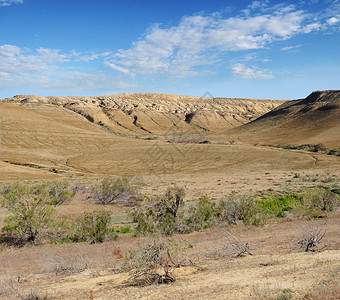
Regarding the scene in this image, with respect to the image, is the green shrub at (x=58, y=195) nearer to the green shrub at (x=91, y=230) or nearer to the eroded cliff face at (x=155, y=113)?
the green shrub at (x=91, y=230)

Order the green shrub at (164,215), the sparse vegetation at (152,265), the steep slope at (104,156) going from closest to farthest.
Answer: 1. the sparse vegetation at (152,265)
2. the green shrub at (164,215)
3. the steep slope at (104,156)

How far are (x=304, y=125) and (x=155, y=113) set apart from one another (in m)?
79.8

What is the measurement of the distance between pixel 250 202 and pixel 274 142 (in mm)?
70196

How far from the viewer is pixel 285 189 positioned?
29438 millimetres

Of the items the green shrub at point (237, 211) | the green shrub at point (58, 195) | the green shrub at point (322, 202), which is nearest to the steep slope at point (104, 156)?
the green shrub at point (58, 195)

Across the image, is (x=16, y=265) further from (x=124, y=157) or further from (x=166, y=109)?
(x=166, y=109)

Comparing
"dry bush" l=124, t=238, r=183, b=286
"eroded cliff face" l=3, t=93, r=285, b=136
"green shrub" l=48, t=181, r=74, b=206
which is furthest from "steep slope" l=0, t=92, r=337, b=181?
"dry bush" l=124, t=238, r=183, b=286

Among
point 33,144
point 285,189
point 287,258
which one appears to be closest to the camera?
point 287,258

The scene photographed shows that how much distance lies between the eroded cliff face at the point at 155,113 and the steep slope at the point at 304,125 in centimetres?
3290

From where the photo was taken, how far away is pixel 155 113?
505 feet

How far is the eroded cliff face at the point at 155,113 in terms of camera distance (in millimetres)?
133625

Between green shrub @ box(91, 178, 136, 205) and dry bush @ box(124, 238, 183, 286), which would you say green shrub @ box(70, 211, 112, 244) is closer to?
dry bush @ box(124, 238, 183, 286)

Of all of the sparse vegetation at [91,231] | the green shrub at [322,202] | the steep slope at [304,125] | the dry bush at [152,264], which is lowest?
the sparse vegetation at [91,231]

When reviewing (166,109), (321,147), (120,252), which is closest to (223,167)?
(321,147)
